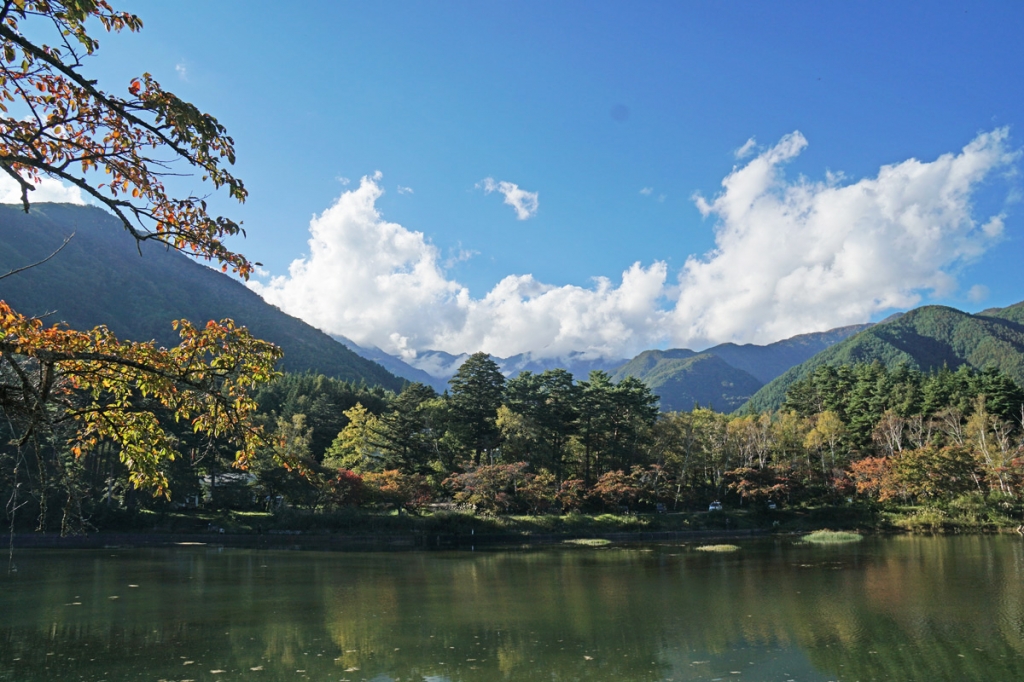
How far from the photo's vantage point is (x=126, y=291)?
107m

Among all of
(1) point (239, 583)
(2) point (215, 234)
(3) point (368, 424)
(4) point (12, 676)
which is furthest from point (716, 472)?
(2) point (215, 234)

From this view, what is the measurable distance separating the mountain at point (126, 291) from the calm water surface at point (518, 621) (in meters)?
77.7

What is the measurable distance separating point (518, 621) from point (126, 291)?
11585 centimetres

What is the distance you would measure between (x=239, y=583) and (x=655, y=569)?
12.7m

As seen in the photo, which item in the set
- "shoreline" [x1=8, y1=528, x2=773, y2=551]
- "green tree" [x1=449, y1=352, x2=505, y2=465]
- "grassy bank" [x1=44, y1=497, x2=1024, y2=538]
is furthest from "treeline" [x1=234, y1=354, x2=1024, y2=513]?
"shoreline" [x1=8, y1=528, x2=773, y2=551]

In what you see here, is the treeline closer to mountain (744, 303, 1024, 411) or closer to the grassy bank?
the grassy bank

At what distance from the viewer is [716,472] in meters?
43.6

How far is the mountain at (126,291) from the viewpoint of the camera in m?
89.7

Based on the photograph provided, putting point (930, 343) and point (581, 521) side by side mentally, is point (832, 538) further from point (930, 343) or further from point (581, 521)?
point (930, 343)

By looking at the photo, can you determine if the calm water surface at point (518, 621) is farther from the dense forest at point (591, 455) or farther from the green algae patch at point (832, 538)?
the dense forest at point (591, 455)

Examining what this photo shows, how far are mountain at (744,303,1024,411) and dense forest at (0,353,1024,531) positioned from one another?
190 feet

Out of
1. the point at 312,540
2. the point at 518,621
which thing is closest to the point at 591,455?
the point at 312,540

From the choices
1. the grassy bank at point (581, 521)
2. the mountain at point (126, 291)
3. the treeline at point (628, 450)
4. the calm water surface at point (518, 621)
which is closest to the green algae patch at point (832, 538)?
the grassy bank at point (581, 521)

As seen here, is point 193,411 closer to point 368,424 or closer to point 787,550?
point 787,550
